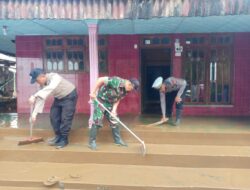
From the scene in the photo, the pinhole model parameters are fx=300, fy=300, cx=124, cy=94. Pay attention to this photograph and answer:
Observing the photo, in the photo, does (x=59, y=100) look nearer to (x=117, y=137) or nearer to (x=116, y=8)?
(x=117, y=137)

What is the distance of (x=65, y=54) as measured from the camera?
8719 millimetres

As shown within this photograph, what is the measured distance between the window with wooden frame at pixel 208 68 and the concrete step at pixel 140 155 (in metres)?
2.84

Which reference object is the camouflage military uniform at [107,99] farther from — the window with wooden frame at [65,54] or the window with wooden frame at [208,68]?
the window with wooden frame at [208,68]

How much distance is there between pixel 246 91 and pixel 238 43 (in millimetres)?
1328

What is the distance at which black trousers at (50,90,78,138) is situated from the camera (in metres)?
5.67

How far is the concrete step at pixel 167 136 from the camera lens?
5.90 m

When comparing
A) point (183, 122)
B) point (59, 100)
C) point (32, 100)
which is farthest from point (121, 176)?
point (183, 122)

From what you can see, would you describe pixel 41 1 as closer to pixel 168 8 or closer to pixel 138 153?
pixel 168 8

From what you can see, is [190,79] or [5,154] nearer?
[5,154]

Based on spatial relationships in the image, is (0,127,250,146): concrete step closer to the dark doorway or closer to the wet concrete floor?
the wet concrete floor

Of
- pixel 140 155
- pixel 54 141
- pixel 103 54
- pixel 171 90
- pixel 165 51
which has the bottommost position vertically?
pixel 140 155

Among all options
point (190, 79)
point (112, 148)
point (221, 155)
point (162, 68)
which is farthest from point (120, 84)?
point (162, 68)

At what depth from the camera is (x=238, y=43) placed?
8133 millimetres

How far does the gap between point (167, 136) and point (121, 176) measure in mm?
1482
